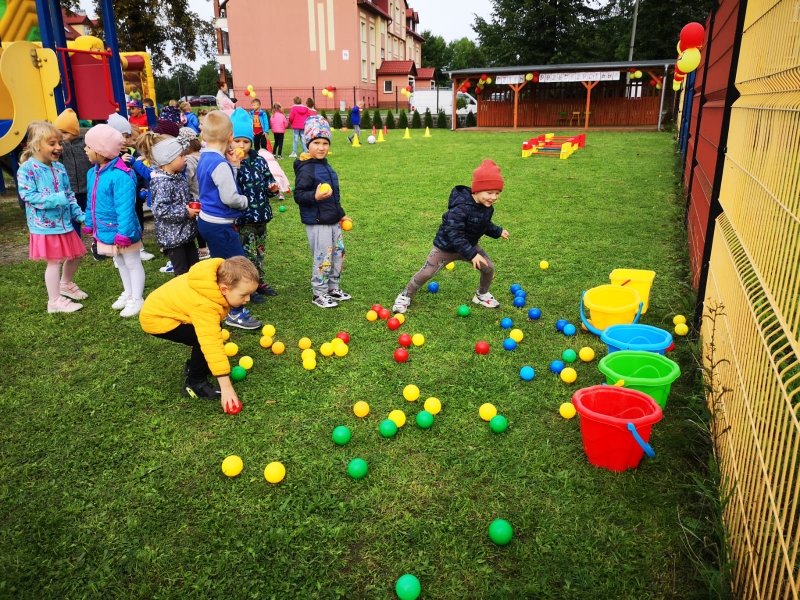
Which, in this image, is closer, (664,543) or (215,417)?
(664,543)

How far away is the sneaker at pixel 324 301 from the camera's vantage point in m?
5.20

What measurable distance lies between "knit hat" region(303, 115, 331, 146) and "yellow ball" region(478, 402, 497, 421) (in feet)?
9.13

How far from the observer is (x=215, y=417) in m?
3.49

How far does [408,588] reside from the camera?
2.18 m

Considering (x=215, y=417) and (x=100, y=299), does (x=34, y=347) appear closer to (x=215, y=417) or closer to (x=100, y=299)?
(x=100, y=299)

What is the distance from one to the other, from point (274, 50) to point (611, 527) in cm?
4462

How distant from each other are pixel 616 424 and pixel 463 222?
239 centimetres

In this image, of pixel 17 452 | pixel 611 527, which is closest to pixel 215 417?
pixel 17 452

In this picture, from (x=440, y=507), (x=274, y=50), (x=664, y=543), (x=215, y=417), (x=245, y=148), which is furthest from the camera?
(x=274, y=50)

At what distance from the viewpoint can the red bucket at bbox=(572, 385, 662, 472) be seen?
8.77ft

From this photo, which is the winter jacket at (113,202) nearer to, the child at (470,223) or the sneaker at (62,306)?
the sneaker at (62,306)

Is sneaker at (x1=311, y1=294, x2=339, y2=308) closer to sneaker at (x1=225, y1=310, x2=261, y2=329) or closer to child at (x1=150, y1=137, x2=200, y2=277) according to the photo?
sneaker at (x1=225, y1=310, x2=261, y2=329)

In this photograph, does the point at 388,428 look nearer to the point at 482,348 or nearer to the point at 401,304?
the point at 482,348

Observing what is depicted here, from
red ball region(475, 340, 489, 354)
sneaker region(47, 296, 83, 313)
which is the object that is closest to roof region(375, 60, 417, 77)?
sneaker region(47, 296, 83, 313)
